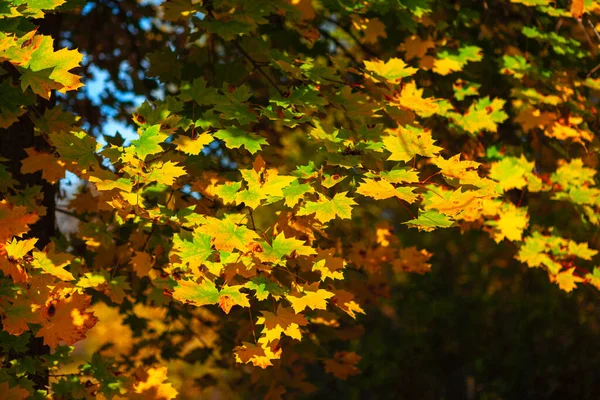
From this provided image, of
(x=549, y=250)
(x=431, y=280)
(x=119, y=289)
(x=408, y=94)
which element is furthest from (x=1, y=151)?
(x=431, y=280)

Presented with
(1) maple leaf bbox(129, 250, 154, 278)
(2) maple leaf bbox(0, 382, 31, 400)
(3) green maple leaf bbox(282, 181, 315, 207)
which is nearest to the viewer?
(3) green maple leaf bbox(282, 181, 315, 207)

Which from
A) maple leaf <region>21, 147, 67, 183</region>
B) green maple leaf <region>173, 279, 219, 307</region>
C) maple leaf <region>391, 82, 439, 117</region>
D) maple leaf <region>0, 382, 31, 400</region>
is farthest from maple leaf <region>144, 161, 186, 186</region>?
maple leaf <region>391, 82, 439, 117</region>

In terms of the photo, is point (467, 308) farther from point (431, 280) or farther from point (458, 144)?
point (458, 144)

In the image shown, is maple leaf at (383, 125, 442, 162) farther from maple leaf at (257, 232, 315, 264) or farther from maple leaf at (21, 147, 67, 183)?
maple leaf at (21, 147, 67, 183)

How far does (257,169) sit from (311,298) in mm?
609

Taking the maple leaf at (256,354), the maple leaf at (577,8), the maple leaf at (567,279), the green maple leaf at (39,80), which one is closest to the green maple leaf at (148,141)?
the green maple leaf at (39,80)

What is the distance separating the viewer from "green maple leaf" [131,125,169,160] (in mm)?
2764

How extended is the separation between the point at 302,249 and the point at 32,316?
1.17 m

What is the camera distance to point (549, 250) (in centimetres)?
428

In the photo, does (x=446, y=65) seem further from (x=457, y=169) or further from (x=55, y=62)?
(x=55, y=62)

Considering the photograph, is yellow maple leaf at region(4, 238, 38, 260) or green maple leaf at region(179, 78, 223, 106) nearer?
yellow maple leaf at region(4, 238, 38, 260)

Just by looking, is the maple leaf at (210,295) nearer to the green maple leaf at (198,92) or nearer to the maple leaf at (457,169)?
the green maple leaf at (198,92)

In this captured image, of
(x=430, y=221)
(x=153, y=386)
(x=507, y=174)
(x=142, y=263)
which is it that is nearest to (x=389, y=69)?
(x=430, y=221)

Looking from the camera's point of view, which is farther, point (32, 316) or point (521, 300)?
point (521, 300)
